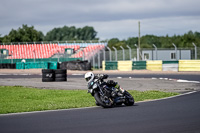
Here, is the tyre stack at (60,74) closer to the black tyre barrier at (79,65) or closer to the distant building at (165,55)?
the black tyre barrier at (79,65)

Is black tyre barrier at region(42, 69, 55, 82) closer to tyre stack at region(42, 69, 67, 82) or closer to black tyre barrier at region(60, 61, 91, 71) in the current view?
tyre stack at region(42, 69, 67, 82)

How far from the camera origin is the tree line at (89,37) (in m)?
91.5

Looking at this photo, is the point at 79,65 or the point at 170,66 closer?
the point at 170,66

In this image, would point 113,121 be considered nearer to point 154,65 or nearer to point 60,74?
point 60,74

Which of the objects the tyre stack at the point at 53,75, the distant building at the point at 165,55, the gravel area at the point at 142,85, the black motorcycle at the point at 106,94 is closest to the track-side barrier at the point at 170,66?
the distant building at the point at 165,55

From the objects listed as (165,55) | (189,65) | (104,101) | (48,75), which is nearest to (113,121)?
(104,101)

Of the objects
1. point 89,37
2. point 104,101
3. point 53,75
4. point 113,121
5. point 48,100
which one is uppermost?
point 89,37

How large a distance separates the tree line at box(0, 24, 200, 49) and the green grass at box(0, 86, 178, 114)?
6635 cm

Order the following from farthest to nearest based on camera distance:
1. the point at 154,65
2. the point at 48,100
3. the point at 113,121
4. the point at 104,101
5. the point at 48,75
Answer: the point at 154,65 → the point at 48,75 → the point at 48,100 → the point at 104,101 → the point at 113,121

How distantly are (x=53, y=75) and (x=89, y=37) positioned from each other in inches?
5074

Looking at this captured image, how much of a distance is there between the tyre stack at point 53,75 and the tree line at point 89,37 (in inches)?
2278

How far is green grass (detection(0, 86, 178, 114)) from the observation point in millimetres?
13375

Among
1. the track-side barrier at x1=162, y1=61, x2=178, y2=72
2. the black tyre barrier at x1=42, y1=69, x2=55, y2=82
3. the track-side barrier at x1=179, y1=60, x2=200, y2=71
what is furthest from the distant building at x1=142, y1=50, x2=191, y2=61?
the black tyre barrier at x1=42, y1=69, x2=55, y2=82

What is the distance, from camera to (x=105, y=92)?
42.3ft
